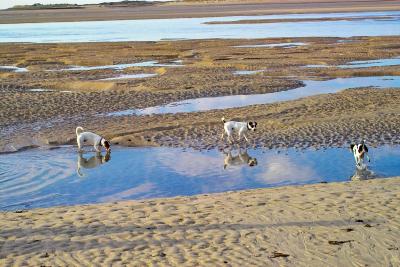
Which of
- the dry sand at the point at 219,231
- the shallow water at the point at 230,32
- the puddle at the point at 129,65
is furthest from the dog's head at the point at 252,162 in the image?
the shallow water at the point at 230,32

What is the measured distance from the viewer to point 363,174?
11.6m

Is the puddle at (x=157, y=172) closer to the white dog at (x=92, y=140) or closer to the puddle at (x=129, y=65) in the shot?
the white dog at (x=92, y=140)

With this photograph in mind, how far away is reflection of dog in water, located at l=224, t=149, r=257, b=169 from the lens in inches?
507

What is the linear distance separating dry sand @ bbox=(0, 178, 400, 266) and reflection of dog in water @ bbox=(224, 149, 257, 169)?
9.90ft

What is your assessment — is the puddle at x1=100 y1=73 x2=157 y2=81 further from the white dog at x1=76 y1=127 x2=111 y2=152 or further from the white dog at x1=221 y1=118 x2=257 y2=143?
the white dog at x1=221 y1=118 x2=257 y2=143

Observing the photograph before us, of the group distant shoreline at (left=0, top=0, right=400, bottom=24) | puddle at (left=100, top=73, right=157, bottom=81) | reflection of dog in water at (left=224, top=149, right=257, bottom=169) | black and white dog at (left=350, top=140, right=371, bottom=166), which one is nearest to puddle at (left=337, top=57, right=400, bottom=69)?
puddle at (left=100, top=73, right=157, bottom=81)

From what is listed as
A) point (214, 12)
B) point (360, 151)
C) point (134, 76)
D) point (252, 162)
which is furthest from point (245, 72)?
point (214, 12)

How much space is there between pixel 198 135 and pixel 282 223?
7663 millimetres

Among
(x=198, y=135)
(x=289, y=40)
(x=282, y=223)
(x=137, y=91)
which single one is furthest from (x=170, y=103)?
(x=289, y=40)

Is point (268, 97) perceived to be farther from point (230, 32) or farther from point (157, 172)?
point (230, 32)

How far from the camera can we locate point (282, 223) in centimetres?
798

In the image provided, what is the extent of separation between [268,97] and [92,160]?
9.30 meters

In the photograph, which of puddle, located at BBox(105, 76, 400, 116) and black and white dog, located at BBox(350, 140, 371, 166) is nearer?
black and white dog, located at BBox(350, 140, 371, 166)

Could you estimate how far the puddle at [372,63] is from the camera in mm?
28327
